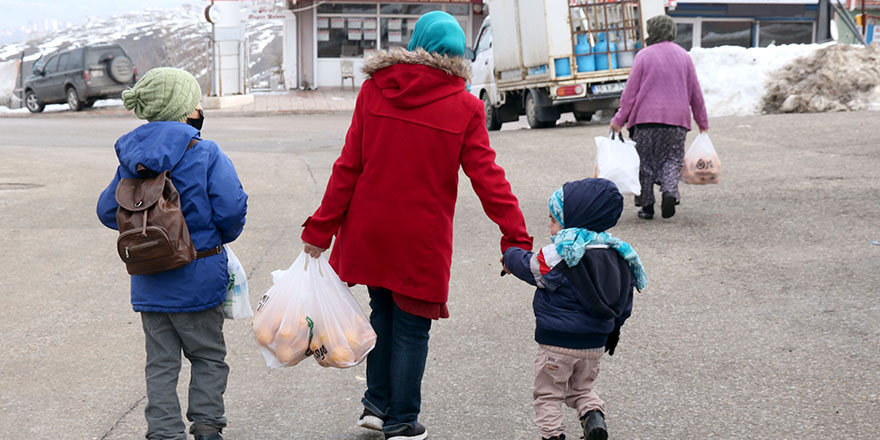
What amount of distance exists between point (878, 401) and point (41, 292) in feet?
17.6

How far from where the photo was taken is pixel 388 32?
34188mm

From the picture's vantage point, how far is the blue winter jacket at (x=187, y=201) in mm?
3520

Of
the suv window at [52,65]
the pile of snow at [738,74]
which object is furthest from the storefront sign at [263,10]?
the pile of snow at [738,74]

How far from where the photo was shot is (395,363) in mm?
3779

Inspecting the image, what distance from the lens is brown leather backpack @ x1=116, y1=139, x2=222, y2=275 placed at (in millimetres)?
3391

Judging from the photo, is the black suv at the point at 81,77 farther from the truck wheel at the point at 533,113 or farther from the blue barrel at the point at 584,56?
the blue barrel at the point at 584,56

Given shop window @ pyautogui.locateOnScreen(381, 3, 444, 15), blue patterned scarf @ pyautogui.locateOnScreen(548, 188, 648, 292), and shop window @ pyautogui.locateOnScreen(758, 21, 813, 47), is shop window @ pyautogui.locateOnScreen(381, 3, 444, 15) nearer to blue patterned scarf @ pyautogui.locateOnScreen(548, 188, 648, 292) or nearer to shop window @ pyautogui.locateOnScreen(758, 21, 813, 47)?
shop window @ pyautogui.locateOnScreen(758, 21, 813, 47)

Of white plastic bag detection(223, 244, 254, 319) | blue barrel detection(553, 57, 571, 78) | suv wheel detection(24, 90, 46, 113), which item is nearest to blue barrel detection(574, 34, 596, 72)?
blue barrel detection(553, 57, 571, 78)

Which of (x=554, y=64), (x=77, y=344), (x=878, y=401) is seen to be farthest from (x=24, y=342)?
(x=554, y=64)

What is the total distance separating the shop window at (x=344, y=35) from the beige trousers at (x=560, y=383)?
3115 centimetres

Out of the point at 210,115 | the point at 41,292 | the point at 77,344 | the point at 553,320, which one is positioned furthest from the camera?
the point at 210,115

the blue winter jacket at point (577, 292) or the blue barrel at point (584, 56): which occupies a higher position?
the blue barrel at point (584, 56)

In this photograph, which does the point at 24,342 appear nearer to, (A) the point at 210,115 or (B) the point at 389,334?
(B) the point at 389,334

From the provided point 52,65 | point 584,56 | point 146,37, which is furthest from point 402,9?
point 146,37
